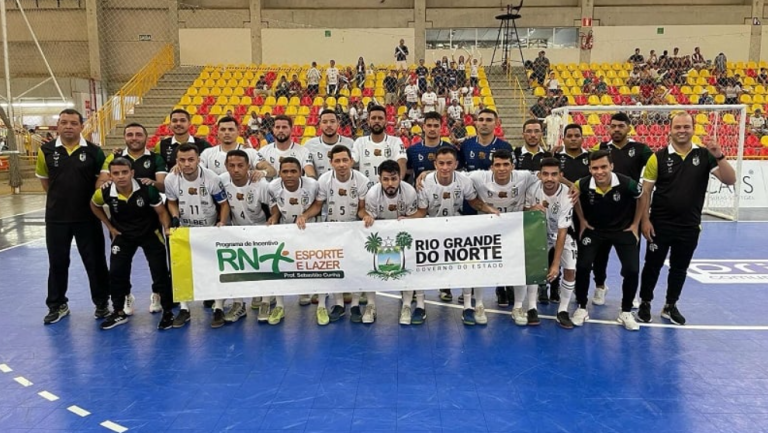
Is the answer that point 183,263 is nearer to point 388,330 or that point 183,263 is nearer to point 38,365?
point 38,365

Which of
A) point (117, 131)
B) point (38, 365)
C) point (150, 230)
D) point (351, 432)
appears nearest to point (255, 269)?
point (150, 230)

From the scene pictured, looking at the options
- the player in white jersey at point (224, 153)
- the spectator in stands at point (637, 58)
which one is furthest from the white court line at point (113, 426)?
the spectator in stands at point (637, 58)

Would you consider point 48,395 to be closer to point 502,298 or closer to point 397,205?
point 397,205

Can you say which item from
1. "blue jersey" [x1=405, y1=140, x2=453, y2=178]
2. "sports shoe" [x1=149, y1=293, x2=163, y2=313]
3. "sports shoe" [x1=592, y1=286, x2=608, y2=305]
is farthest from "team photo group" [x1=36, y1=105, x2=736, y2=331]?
"sports shoe" [x1=592, y1=286, x2=608, y2=305]

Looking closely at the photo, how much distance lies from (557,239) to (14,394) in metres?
5.14

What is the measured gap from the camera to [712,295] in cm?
680

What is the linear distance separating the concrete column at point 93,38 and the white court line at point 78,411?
70.8 feet

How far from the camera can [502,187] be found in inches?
234

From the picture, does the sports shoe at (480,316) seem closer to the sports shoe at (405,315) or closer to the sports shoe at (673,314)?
the sports shoe at (405,315)

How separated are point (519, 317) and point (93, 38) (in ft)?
74.0

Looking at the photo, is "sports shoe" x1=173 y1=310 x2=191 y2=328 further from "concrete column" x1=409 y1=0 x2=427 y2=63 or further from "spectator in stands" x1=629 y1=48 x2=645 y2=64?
"spectator in stands" x1=629 y1=48 x2=645 y2=64

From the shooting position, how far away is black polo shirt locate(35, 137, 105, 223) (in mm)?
5848

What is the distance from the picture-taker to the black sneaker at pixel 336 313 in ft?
20.1

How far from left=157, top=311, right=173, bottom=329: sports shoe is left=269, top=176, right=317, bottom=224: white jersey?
1.63 m
